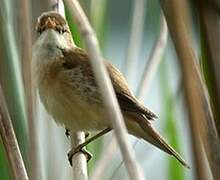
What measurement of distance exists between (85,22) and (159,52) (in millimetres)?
685

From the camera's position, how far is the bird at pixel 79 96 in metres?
1.84

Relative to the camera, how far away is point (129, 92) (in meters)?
1.86

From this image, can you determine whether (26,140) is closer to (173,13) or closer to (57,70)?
(57,70)

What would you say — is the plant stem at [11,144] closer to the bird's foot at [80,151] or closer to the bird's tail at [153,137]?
the bird's foot at [80,151]

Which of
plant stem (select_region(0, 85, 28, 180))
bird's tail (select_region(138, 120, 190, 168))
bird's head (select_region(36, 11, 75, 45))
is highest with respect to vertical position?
bird's head (select_region(36, 11, 75, 45))

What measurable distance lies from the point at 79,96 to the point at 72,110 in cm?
5

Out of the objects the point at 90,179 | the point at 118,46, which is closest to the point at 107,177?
the point at 90,179

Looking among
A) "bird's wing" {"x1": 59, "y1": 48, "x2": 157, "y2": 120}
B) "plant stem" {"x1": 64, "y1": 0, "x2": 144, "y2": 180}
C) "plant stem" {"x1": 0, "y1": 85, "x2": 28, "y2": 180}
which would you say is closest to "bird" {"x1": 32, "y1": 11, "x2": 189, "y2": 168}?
"bird's wing" {"x1": 59, "y1": 48, "x2": 157, "y2": 120}

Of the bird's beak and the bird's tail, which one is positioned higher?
the bird's beak

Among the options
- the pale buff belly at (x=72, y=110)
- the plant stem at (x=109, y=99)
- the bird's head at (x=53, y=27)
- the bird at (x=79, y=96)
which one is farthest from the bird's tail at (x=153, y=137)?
the plant stem at (x=109, y=99)

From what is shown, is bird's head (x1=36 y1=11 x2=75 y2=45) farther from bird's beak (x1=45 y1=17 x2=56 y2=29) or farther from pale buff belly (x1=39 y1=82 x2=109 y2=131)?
pale buff belly (x1=39 y1=82 x2=109 y2=131)

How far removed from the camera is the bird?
184 cm

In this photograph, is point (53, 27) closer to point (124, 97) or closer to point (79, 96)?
point (79, 96)

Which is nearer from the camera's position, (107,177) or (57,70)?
(107,177)
